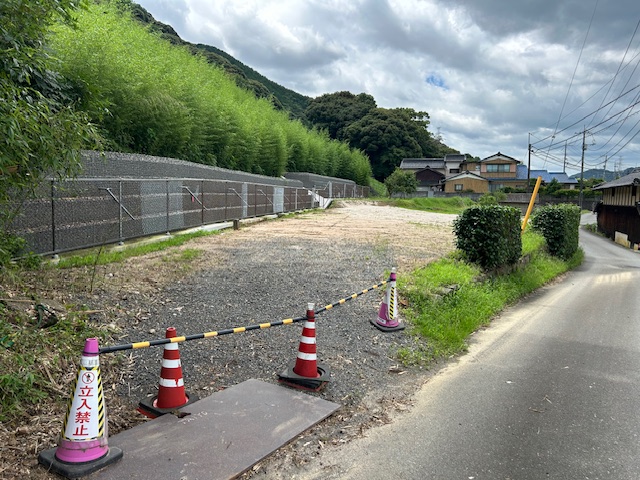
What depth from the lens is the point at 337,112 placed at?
238ft

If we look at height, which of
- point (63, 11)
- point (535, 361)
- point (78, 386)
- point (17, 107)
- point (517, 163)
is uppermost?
point (517, 163)

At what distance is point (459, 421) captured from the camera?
4.09 m

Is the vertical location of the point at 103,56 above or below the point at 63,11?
above

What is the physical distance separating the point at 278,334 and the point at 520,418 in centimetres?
274

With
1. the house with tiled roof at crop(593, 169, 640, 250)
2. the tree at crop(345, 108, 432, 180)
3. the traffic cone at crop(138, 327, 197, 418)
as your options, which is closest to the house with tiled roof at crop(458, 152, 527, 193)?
the tree at crop(345, 108, 432, 180)

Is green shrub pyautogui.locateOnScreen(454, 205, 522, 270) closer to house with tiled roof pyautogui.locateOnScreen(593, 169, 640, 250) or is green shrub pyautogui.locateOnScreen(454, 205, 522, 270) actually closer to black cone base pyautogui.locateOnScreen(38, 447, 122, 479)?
black cone base pyautogui.locateOnScreen(38, 447, 122, 479)

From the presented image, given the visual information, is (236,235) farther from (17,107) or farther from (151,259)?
(17,107)

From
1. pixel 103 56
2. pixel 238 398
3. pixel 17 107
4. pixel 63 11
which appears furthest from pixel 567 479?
pixel 103 56

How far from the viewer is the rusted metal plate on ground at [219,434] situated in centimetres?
302

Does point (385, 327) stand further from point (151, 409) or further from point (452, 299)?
point (151, 409)

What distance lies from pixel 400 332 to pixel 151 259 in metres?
5.05

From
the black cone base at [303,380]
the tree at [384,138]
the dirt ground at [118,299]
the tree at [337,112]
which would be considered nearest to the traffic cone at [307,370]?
the black cone base at [303,380]

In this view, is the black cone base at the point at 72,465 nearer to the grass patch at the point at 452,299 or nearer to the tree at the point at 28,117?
the tree at the point at 28,117

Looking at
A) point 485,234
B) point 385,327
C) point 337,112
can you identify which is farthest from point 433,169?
point 385,327
